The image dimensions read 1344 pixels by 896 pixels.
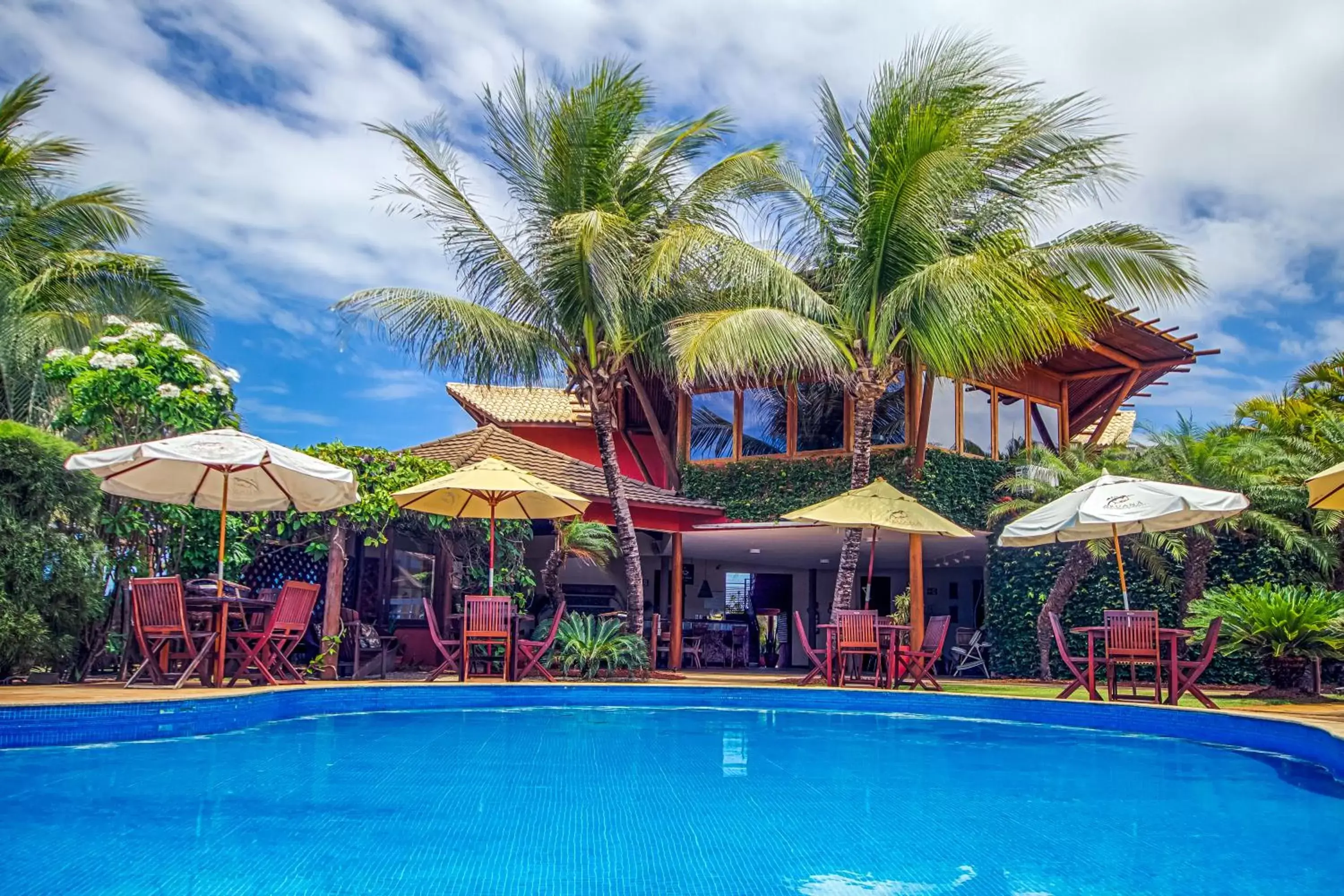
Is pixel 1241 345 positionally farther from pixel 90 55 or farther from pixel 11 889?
pixel 11 889

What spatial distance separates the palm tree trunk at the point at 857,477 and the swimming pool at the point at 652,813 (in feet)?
13.6

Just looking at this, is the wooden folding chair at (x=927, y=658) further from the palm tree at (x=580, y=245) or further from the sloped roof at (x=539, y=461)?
the sloped roof at (x=539, y=461)

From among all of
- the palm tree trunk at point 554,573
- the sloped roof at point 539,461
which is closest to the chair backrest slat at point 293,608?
the palm tree trunk at point 554,573

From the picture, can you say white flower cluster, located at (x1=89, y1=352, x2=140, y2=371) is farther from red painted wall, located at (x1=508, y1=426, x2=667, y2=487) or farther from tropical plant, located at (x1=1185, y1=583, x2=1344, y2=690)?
tropical plant, located at (x1=1185, y1=583, x2=1344, y2=690)

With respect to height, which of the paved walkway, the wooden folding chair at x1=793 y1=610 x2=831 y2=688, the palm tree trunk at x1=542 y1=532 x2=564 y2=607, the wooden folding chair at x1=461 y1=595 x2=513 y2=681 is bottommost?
the paved walkway

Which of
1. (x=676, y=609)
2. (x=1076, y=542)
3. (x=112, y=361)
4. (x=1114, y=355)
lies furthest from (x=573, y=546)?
(x=1114, y=355)

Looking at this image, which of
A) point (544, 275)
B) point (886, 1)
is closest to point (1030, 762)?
point (544, 275)

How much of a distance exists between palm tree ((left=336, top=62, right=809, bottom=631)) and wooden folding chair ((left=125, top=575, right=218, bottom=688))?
5.41 m

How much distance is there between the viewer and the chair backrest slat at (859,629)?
37.4 ft

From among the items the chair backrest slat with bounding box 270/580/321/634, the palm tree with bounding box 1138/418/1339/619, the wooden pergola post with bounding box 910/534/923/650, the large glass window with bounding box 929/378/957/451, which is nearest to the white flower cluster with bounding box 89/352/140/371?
the chair backrest slat with bounding box 270/580/321/634

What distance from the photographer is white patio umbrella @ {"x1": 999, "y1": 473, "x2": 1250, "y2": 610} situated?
924cm

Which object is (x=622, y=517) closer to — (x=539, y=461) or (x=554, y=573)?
(x=554, y=573)

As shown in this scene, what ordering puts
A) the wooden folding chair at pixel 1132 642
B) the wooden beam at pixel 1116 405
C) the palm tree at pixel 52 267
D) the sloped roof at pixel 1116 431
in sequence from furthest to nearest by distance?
the sloped roof at pixel 1116 431
the wooden beam at pixel 1116 405
the palm tree at pixel 52 267
the wooden folding chair at pixel 1132 642

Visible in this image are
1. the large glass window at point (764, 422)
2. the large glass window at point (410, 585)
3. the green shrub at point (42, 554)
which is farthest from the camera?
the large glass window at point (764, 422)
